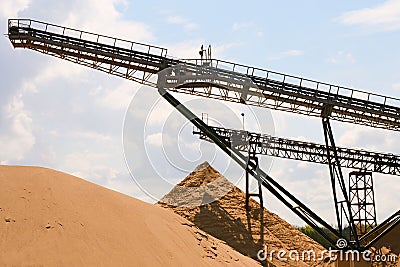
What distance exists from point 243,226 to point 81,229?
15988mm

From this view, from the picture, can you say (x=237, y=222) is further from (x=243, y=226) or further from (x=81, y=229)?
(x=81, y=229)

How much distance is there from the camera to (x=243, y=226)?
25719 mm

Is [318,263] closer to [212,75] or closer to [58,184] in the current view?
[212,75]

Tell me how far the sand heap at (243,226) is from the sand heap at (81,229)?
1067 cm

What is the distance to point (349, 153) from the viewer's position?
1109 inches

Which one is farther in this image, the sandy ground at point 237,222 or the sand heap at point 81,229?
the sandy ground at point 237,222

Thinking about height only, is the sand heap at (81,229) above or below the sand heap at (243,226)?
below

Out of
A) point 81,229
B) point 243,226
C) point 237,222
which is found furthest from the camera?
point 237,222

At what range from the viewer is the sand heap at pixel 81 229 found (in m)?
9.83

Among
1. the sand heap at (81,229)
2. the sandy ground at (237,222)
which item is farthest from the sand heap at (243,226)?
the sand heap at (81,229)

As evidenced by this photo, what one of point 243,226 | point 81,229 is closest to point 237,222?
point 243,226

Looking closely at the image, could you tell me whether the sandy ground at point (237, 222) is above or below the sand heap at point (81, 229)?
above

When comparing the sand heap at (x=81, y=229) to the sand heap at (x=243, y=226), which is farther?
the sand heap at (x=243, y=226)

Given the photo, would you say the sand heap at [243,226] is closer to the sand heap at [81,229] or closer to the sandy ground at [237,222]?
the sandy ground at [237,222]
